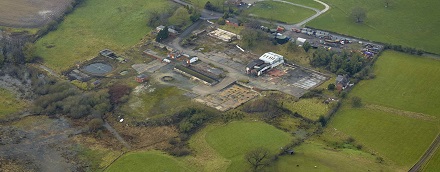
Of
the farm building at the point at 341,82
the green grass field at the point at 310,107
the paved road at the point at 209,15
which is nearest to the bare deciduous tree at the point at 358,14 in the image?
the farm building at the point at 341,82

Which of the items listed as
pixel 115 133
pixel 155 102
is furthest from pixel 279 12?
pixel 115 133

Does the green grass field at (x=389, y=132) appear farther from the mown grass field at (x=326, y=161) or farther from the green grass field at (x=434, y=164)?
the mown grass field at (x=326, y=161)

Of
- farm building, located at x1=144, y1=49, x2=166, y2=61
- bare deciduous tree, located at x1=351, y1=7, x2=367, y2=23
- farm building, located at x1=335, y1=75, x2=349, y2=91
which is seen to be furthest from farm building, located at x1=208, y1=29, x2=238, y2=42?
bare deciduous tree, located at x1=351, y1=7, x2=367, y2=23

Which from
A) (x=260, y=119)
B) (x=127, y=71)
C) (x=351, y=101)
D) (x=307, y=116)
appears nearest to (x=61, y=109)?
(x=127, y=71)

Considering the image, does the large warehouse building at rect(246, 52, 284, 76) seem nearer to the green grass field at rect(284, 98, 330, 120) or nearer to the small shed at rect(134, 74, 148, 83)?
the green grass field at rect(284, 98, 330, 120)

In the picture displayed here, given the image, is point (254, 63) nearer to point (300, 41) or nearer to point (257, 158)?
point (300, 41)
